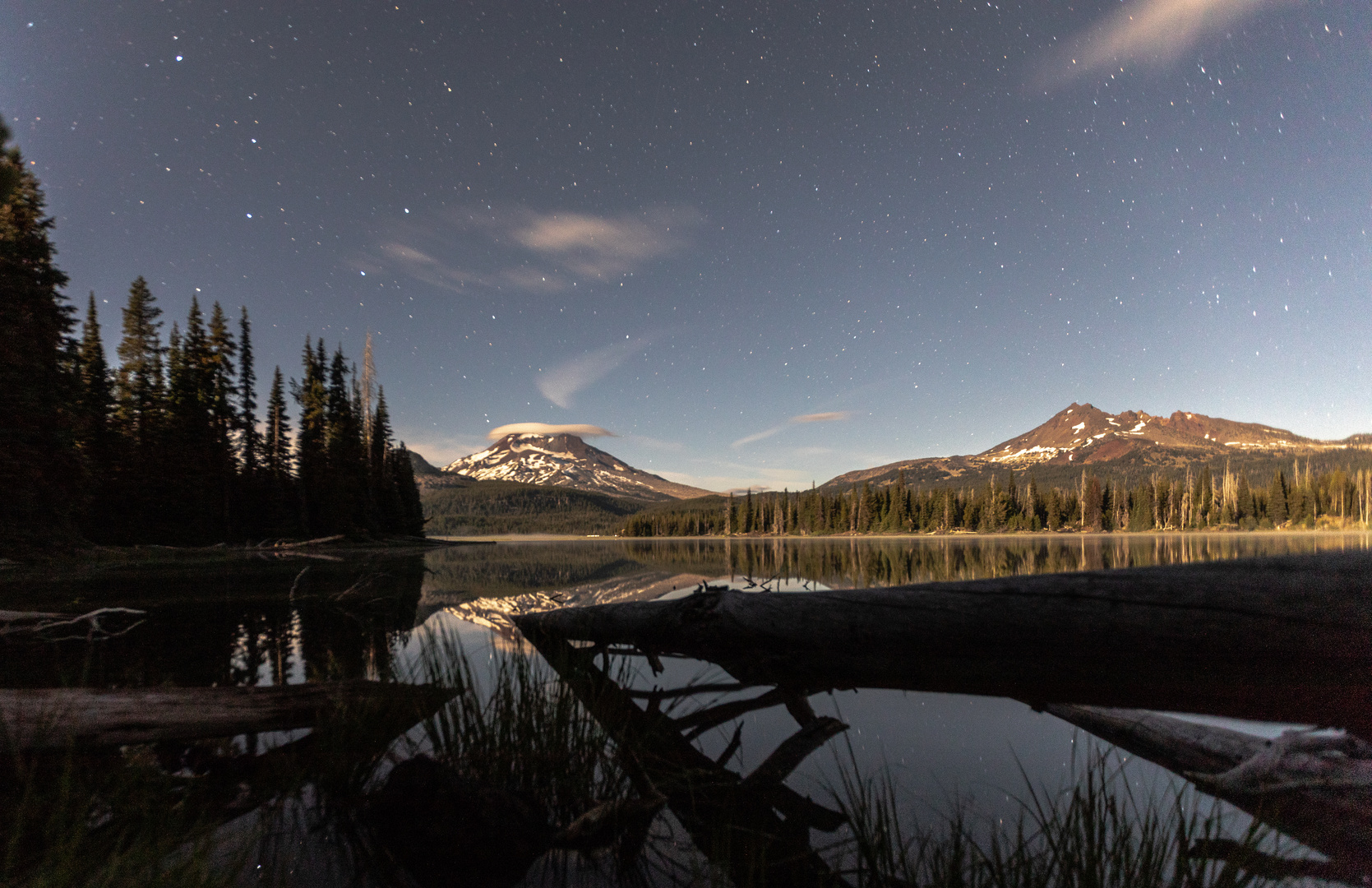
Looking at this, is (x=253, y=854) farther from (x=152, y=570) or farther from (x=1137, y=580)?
(x=152, y=570)

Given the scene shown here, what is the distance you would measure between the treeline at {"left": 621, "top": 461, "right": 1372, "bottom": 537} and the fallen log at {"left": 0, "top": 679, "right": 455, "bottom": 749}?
396 ft

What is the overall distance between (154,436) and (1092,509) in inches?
5660

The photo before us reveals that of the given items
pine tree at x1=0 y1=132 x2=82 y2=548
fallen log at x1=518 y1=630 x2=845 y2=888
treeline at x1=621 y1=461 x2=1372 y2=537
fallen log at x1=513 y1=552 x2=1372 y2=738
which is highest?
pine tree at x1=0 y1=132 x2=82 y2=548

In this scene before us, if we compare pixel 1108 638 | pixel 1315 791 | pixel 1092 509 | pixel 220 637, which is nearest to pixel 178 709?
pixel 1108 638

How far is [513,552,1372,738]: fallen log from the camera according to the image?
2.37 metres

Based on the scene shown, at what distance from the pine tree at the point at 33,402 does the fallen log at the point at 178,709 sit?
69.5 feet

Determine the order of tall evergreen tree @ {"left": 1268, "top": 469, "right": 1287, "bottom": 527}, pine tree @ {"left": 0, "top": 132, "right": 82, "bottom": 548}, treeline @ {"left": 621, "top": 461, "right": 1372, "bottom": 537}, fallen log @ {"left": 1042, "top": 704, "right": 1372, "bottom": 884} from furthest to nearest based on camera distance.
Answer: tall evergreen tree @ {"left": 1268, "top": 469, "right": 1287, "bottom": 527} → treeline @ {"left": 621, "top": 461, "right": 1372, "bottom": 537} → pine tree @ {"left": 0, "top": 132, "right": 82, "bottom": 548} → fallen log @ {"left": 1042, "top": 704, "right": 1372, "bottom": 884}

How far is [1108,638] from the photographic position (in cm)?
261

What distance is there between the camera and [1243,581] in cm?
243

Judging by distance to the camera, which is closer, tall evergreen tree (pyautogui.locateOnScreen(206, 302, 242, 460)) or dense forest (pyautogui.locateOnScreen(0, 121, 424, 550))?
dense forest (pyautogui.locateOnScreen(0, 121, 424, 550))

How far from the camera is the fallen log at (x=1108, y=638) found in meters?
2.37

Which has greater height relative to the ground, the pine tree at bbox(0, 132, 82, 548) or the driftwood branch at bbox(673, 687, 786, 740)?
the pine tree at bbox(0, 132, 82, 548)

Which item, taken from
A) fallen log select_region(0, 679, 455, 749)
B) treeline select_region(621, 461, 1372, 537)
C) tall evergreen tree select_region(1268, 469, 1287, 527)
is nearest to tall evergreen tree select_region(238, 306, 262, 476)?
fallen log select_region(0, 679, 455, 749)

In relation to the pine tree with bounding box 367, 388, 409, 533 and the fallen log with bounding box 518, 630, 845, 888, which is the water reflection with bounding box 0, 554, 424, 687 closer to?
the fallen log with bounding box 518, 630, 845, 888
